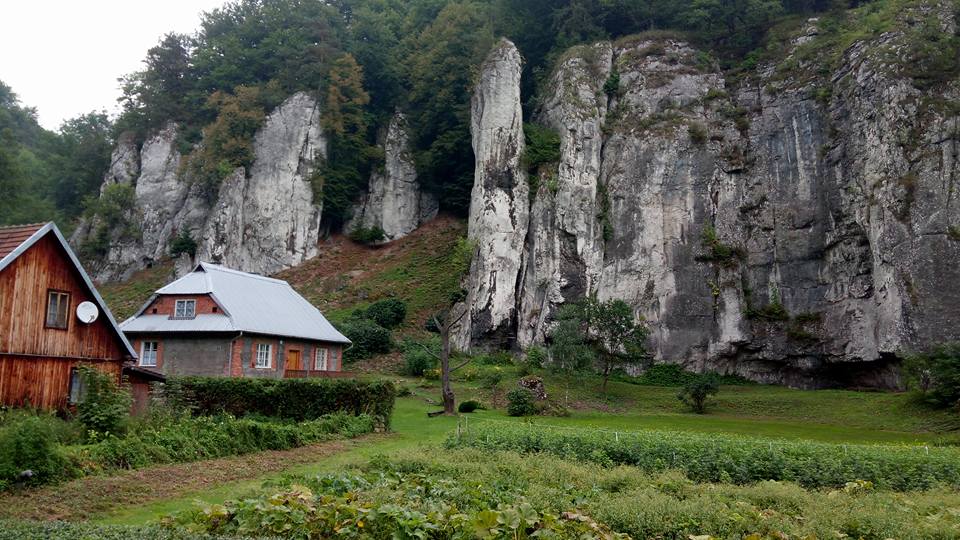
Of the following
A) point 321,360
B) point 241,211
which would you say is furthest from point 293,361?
point 241,211

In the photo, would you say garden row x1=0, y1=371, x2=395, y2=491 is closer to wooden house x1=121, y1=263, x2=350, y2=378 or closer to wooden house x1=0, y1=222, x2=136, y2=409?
wooden house x1=0, y1=222, x2=136, y2=409

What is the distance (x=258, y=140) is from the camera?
6075cm

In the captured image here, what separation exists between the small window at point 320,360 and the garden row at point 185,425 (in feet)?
41.7

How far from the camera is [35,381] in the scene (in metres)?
21.0

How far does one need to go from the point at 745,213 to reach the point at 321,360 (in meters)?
29.9

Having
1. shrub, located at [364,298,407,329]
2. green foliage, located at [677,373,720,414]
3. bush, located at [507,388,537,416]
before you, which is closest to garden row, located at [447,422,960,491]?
bush, located at [507,388,537,416]

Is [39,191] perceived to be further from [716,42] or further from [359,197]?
[716,42]

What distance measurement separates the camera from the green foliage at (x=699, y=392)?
115 feet

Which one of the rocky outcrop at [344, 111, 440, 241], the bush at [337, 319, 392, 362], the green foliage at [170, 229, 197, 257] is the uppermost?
the rocky outcrop at [344, 111, 440, 241]

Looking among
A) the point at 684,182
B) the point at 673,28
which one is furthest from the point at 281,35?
the point at 684,182

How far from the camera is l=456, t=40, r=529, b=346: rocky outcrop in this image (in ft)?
155

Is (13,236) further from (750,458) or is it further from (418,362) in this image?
(418,362)

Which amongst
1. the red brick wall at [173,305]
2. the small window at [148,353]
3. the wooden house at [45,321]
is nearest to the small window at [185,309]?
the red brick wall at [173,305]

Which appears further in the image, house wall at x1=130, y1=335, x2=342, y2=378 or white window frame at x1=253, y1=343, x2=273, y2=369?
white window frame at x1=253, y1=343, x2=273, y2=369
